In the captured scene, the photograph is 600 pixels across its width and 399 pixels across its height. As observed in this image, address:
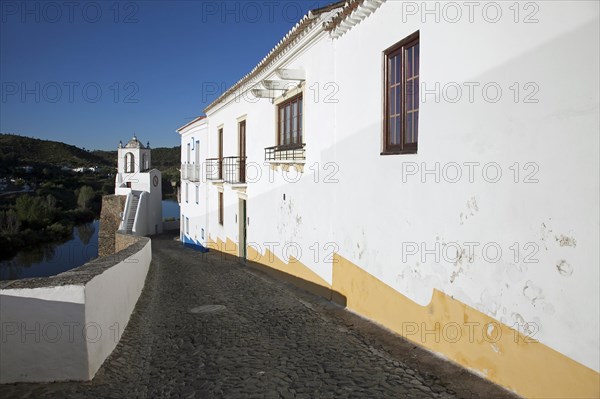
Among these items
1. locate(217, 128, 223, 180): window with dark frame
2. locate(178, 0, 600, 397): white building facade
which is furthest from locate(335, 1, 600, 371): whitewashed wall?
locate(217, 128, 223, 180): window with dark frame

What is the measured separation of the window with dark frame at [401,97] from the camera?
16.8 ft

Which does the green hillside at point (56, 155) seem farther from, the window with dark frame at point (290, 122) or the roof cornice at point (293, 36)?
the window with dark frame at point (290, 122)

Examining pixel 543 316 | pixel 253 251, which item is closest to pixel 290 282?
pixel 253 251

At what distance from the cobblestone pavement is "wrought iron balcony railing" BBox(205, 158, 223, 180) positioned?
8.77m

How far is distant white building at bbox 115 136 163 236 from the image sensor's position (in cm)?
2592

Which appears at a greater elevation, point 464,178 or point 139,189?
point 139,189

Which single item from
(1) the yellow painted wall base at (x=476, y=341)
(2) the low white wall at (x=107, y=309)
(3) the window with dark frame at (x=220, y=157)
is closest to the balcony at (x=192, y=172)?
(3) the window with dark frame at (x=220, y=157)

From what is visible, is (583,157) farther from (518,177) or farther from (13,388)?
(13,388)

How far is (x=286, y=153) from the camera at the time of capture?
9000 millimetres

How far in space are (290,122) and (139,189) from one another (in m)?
22.9

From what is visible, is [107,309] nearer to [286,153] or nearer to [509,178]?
[509,178]

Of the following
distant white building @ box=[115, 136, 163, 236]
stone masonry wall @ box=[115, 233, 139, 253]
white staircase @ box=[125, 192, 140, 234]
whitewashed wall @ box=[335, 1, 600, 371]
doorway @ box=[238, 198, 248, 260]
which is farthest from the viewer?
distant white building @ box=[115, 136, 163, 236]

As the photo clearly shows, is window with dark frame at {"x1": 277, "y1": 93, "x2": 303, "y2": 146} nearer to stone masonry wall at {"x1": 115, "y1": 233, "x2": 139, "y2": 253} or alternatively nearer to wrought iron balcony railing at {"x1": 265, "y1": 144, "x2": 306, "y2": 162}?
wrought iron balcony railing at {"x1": 265, "y1": 144, "x2": 306, "y2": 162}

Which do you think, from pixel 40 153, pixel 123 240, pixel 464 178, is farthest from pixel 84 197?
pixel 464 178
